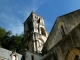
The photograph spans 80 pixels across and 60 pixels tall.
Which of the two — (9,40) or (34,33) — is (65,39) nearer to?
(34,33)

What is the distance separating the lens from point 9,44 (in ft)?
80.7

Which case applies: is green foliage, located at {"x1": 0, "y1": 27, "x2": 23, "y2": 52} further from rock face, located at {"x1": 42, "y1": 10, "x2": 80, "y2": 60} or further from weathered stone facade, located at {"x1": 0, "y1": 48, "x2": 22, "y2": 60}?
rock face, located at {"x1": 42, "y1": 10, "x2": 80, "y2": 60}

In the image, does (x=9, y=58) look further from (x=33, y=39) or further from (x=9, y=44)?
(x=9, y=44)

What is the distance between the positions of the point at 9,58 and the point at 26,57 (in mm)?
1745

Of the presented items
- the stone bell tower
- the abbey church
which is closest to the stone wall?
the abbey church

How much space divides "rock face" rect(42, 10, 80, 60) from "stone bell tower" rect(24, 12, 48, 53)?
7.22 ft

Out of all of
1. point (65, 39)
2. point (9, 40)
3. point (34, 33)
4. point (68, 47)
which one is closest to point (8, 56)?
point (34, 33)

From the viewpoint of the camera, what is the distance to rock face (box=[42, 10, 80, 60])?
11.7 meters

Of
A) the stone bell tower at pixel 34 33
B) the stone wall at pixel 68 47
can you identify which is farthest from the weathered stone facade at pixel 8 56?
the stone wall at pixel 68 47

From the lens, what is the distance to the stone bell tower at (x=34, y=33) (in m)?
17.3

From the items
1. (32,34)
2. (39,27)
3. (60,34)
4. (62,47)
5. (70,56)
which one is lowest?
(70,56)

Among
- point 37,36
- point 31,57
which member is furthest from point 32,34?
point 31,57

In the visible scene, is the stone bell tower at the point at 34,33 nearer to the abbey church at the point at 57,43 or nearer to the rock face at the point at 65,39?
the abbey church at the point at 57,43

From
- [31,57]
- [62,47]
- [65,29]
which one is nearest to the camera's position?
[62,47]
